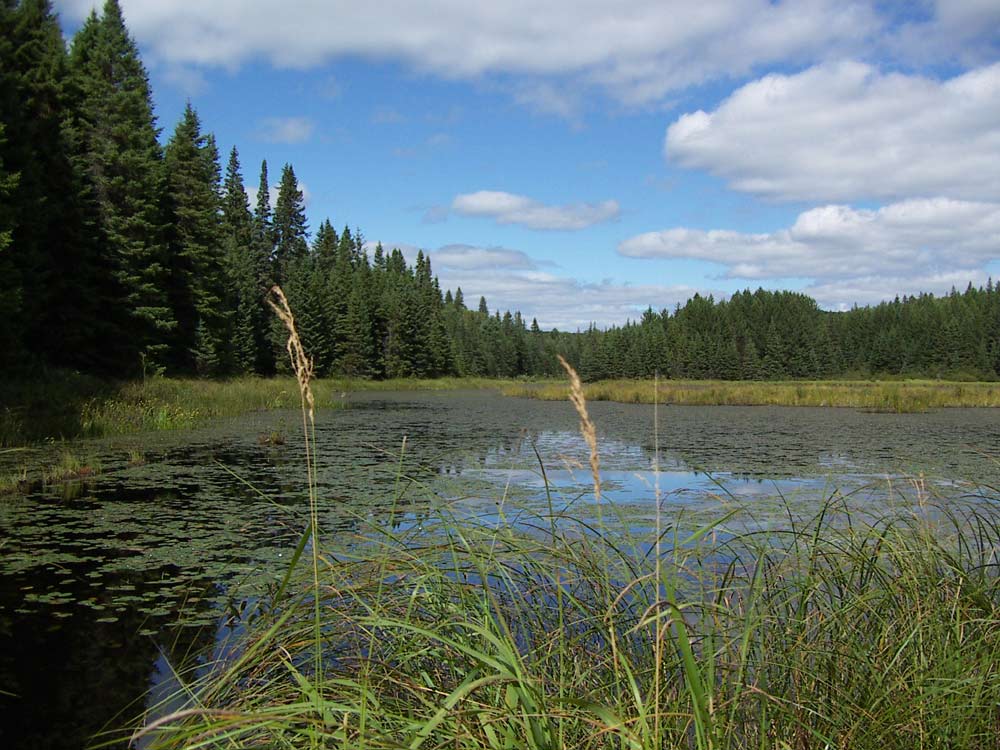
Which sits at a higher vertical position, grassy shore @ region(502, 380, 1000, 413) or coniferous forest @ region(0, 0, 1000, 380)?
coniferous forest @ region(0, 0, 1000, 380)

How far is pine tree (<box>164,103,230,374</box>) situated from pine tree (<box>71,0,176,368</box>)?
3.06m

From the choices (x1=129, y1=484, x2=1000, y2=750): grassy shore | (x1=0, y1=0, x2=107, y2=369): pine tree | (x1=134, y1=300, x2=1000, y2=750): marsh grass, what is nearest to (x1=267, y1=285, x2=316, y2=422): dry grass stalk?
(x1=134, y1=300, x2=1000, y2=750): marsh grass

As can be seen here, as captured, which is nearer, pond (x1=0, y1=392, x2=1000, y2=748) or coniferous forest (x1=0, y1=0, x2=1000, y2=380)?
pond (x1=0, y1=392, x2=1000, y2=748)

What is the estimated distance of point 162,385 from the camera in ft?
65.8

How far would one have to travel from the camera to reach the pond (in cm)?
387

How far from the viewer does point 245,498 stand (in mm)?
8719

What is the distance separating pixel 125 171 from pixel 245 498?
21180mm

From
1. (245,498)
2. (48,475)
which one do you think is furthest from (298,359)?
(48,475)

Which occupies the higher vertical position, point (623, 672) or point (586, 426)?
point (586, 426)

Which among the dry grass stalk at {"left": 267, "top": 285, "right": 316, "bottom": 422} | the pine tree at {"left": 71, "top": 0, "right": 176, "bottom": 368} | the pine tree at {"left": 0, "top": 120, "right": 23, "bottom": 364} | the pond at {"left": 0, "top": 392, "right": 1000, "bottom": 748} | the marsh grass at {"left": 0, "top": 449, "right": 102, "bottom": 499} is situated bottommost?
the pond at {"left": 0, "top": 392, "right": 1000, "bottom": 748}

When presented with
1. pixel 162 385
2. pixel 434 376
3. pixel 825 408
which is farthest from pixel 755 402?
pixel 434 376

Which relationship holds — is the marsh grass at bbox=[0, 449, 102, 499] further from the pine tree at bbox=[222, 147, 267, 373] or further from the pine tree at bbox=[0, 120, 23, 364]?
the pine tree at bbox=[222, 147, 267, 373]

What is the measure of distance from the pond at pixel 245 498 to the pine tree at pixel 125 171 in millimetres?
9269

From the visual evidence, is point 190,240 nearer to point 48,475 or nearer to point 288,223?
point 48,475
